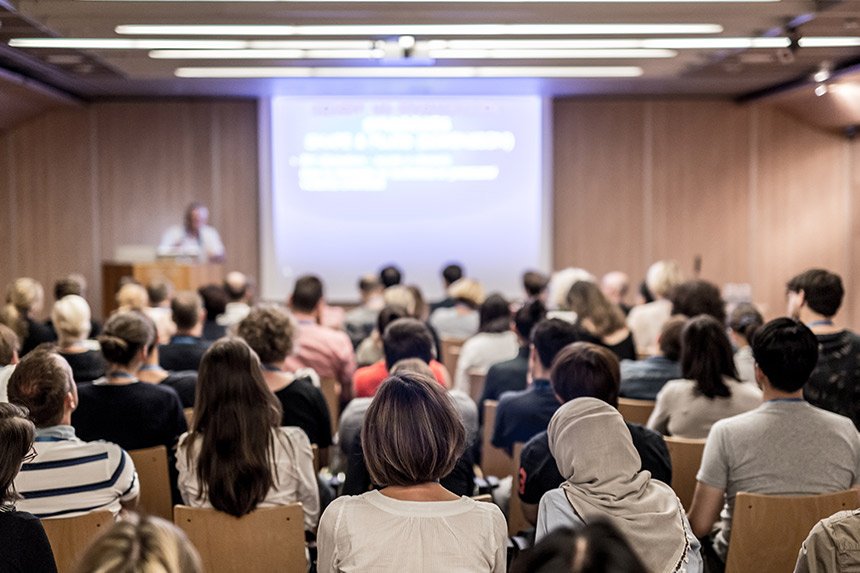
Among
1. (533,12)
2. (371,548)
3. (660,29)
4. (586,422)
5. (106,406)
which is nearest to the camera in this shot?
(371,548)

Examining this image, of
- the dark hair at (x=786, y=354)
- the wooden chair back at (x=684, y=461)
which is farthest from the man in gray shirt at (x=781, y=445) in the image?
the wooden chair back at (x=684, y=461)

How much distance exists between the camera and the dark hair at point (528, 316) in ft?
17.9

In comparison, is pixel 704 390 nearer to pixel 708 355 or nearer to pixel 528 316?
pixel 708 355

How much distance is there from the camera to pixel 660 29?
7.35 meters

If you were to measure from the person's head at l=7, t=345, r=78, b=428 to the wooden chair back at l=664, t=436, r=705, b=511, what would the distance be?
7.59ft

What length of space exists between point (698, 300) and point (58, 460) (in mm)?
3979

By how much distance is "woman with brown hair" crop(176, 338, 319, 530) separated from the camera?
3264 mm

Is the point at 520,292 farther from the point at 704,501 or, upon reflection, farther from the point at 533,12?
the point at 704,501

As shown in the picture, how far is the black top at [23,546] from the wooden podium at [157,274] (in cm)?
676

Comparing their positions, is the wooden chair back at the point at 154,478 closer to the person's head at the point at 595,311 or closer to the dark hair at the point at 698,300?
the person's head at the point at 595,311

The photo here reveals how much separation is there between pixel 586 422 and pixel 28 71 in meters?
8.43

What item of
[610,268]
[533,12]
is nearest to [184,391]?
[533,12]

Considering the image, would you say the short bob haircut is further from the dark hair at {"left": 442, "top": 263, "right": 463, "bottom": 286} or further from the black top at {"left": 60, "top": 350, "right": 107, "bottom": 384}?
the dark hair at {"left": 442, "top": 263, "right": 463, "bottom": 286}

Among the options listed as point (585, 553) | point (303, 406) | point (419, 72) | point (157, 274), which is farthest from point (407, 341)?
point (419, 72)
